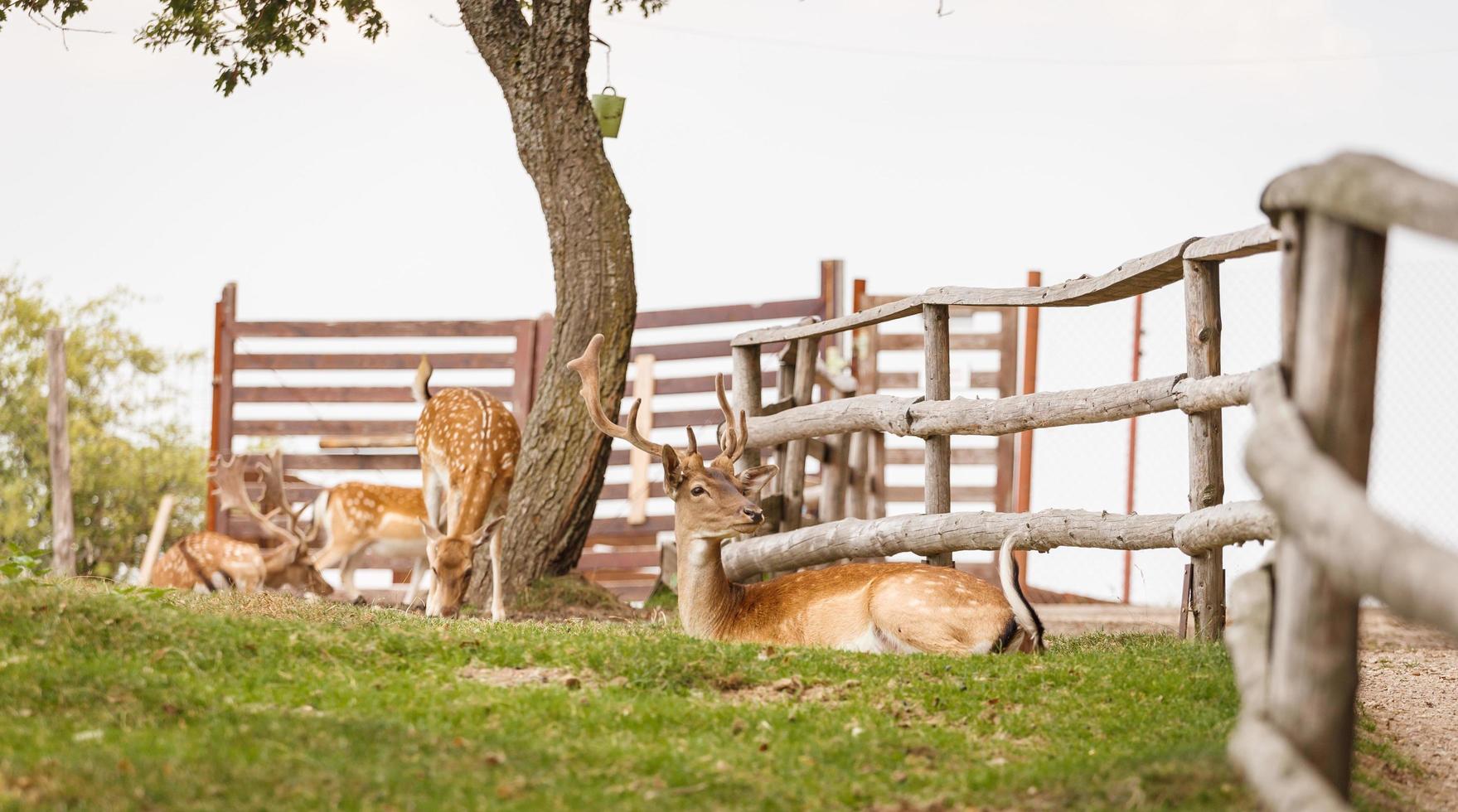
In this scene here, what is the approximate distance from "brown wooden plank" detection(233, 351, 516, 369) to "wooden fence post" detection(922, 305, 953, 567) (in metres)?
7.23

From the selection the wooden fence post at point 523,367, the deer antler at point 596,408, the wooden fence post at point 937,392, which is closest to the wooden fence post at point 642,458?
the wooden fence post at point 523,367

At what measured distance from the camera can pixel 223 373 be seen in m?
14.4

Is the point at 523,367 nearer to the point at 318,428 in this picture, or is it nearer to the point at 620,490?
the point at 620,490

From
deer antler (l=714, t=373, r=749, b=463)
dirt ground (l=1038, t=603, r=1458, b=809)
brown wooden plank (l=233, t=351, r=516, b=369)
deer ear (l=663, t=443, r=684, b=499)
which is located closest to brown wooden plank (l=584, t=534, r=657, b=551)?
brown wooden plank (l=233, t=351, r=516, b=369)

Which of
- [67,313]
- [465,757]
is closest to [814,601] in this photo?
[465,757]

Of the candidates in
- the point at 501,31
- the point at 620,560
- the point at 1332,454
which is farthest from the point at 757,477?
the point at 620,560

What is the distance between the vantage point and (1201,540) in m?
5.64

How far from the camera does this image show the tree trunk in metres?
8.65

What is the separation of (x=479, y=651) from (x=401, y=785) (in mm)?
1506

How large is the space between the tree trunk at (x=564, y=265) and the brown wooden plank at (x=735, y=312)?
4602mm

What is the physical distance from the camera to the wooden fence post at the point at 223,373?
14.4m

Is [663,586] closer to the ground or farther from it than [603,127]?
closer to the ground

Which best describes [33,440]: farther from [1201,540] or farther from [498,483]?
[1201,540]

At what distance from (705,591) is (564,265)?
9.71 feet
